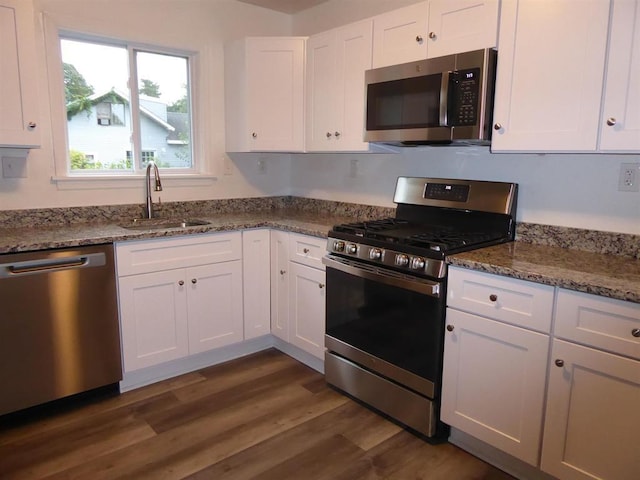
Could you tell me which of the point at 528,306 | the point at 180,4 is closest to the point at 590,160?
the point at 528,306

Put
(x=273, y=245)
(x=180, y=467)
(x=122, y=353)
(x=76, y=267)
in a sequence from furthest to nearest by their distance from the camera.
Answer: (x=273, y=245), (x=122, y=353), (x=76, y=267), (x=180, y=467)

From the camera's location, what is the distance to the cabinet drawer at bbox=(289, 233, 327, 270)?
2.68 m

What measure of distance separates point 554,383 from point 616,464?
314mm

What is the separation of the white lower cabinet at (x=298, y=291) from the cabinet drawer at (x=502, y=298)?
0.89 meters

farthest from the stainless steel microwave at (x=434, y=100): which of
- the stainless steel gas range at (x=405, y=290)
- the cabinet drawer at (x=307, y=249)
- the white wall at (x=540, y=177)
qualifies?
the cabinet drawer at (x=307, y=249)

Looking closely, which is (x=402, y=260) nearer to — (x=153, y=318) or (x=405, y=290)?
(x=405, y=290)

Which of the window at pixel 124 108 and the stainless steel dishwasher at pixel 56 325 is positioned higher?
the window at pixel 124 108

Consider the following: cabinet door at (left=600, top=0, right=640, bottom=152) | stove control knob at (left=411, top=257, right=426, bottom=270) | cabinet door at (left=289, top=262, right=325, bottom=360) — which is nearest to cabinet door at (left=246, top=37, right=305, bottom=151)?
cabinet door at (left=289, top=262, right=325, bottom=360)

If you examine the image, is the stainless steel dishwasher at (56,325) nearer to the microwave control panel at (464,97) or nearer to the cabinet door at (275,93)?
the cabinet door at (275,93)

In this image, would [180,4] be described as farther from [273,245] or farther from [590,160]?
[590,160]

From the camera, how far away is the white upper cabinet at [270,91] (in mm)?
3107

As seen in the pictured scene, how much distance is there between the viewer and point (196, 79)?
130 inches

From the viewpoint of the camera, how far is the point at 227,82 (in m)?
3.35

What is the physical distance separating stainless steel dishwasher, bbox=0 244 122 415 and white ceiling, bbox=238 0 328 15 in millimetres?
2139
